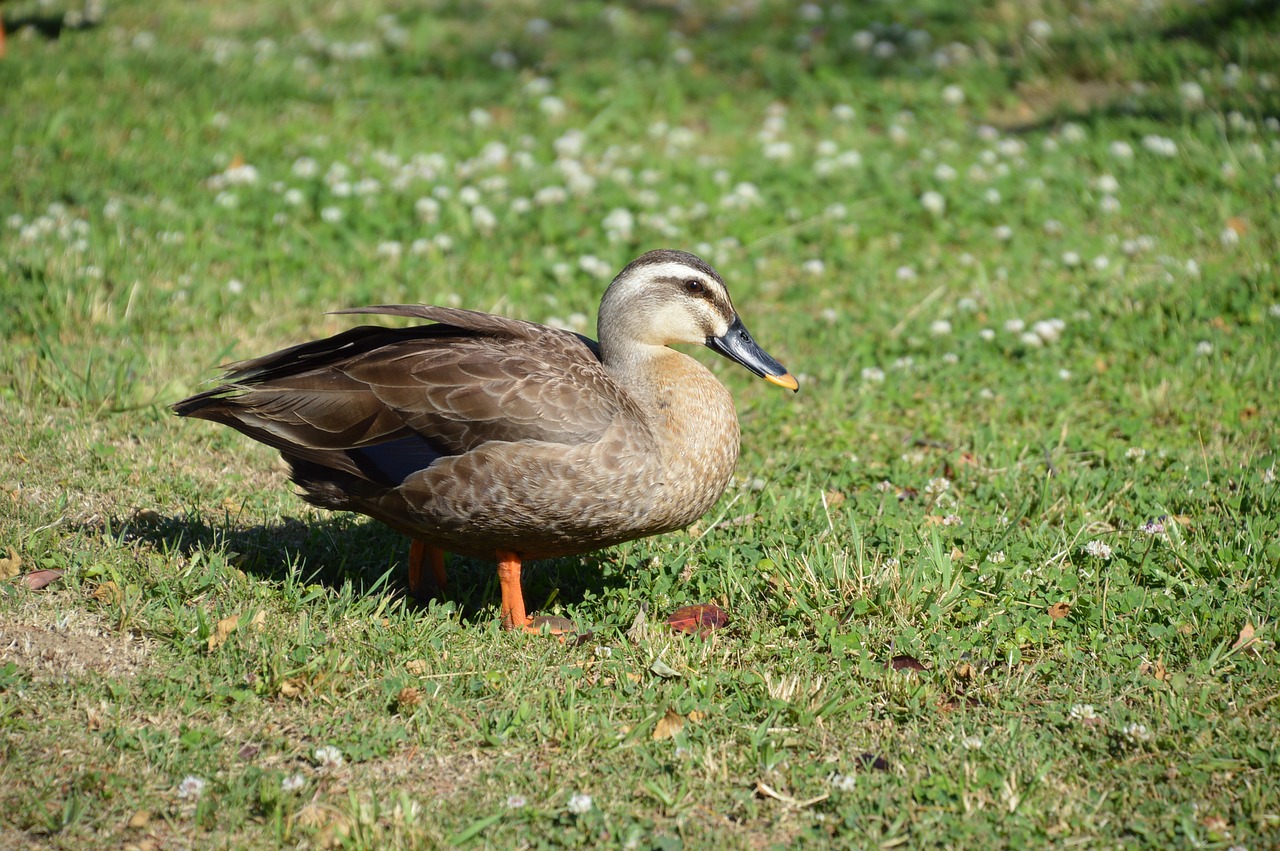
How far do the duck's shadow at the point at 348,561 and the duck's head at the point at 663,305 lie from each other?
87 cm

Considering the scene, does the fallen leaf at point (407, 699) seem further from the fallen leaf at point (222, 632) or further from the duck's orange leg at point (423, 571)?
the duck's orange leg at point (423, 571)

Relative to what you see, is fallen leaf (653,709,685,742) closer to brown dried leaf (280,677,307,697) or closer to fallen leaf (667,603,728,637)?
fallen leaf (667,603,728,637)

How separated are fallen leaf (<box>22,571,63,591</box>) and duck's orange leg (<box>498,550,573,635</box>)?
1468 millimetres

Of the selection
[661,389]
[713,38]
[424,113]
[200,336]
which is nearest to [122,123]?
[424,113]

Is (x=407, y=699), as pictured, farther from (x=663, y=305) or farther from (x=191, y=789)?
(x=663, y=305)

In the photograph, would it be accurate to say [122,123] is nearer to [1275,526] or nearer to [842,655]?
[842,655]

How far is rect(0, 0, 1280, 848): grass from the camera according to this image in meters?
3.24

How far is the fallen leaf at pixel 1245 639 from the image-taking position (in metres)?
3.70

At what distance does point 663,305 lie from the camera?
4109 mm

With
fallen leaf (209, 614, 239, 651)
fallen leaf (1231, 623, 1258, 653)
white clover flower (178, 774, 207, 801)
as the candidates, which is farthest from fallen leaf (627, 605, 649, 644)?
fallen leaf (1231, 623, 1258, 653)

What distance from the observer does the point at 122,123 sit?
26.6 ft

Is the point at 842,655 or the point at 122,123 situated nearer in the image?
the point at 842,655

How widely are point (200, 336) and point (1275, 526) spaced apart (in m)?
4.90

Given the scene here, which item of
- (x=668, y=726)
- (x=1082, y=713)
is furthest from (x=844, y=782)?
(x=1082, y=713)
